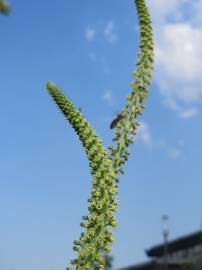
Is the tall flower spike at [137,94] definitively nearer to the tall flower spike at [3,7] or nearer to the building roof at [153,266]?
the tall flower spike at [3,7]

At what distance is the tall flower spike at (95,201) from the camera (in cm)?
359

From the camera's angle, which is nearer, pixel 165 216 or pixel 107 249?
pixel 107 249

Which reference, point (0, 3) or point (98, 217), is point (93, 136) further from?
point (0, 3)

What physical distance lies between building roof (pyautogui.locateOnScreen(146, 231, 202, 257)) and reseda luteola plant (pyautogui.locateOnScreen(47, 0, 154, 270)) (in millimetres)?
67573

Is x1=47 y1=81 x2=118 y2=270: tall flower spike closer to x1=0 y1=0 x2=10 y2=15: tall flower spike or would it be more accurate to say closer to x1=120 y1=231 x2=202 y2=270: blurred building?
x1=0 y1=0 x2=10 y2=15: tall flower spike

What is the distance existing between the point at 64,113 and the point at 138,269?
71.7m

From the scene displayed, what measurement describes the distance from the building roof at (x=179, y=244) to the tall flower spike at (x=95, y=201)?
67725 millimetres

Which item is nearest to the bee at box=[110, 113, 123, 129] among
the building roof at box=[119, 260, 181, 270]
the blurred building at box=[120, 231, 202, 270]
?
the blurred building at box=[120, 231, 202, 270]

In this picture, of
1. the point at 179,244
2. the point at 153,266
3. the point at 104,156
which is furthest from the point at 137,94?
the point at 179,244

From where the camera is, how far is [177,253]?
79.4 metres

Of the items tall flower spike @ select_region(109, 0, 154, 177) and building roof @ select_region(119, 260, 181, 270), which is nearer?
tall flower spike @ select_region(109, 0, 154, 177)

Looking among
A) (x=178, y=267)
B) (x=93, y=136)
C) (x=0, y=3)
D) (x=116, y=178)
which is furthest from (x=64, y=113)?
(x=178, y=267)

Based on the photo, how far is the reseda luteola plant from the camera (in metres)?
3.62

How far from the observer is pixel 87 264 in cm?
355
